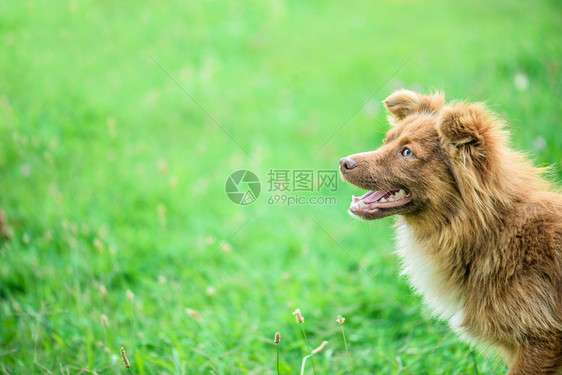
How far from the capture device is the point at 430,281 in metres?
2.65

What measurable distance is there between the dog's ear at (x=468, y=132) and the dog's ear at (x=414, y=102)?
0.37m

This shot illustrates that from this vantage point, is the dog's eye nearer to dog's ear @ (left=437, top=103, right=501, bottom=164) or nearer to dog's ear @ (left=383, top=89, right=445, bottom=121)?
dog's ear @ (left=437, top=103, right=501, bottom=164)

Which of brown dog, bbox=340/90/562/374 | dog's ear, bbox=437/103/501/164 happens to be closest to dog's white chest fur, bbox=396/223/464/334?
brown dog, bbox=340/90/562/374

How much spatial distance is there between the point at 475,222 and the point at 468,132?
475mm

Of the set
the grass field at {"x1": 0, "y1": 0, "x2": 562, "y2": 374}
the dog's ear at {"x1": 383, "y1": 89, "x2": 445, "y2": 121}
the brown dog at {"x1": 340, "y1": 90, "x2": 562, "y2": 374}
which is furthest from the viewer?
the grass field at {"x1": 0, "y1": 0, "x2": 562, "y2": 374}

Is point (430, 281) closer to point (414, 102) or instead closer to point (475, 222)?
point (475, 222)

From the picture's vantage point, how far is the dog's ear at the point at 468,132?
2.28 meters

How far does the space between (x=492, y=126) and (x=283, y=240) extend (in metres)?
2.52

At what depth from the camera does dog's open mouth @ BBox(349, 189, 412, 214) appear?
8.38ft

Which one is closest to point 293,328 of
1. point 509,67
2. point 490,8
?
point 509,67

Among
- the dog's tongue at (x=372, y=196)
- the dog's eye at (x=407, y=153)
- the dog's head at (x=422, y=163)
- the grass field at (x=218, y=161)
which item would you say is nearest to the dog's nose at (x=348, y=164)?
the dog's head at (x=422, y=163)

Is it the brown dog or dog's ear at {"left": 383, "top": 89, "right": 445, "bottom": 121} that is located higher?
dog's ear at {"left": 383, "top": 89, "right": 445, "bottom": 121}

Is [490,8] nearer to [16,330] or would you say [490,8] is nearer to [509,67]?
[509,67]

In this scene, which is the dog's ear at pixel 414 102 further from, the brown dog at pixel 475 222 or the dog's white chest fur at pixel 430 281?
the dog's white chest fur at pixel 430 281
